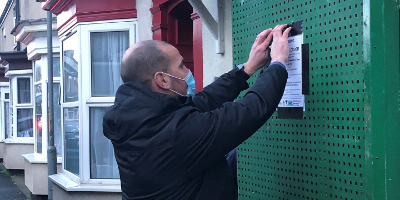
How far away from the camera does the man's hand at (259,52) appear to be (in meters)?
2.04

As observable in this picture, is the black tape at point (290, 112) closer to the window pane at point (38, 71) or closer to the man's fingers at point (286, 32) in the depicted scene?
the man's fingers at point (286, 32)

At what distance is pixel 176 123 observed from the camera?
71.2 inches

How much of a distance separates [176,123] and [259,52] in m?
0.52

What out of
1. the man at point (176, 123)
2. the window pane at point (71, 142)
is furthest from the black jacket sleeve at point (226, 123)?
the window pane at point (71, 142)

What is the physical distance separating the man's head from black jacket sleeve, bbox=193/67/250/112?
0.81 ft

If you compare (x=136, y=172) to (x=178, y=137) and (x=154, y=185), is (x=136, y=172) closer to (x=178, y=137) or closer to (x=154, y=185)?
(x=154, y=185)

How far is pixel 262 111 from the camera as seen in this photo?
5.78ft

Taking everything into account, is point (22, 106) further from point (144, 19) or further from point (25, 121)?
point (144, 19)

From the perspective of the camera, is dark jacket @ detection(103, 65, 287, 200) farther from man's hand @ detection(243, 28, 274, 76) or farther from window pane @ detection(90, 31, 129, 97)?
window pane @ detection(90, 31, 129, 97)

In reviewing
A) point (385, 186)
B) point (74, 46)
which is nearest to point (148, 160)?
point (385, 186)

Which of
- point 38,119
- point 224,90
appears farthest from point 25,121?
point 224,90

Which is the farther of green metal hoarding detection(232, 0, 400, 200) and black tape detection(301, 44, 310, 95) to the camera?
black tape detection(301, 44, 310, 95)

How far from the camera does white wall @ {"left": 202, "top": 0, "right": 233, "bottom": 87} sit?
3.77 m

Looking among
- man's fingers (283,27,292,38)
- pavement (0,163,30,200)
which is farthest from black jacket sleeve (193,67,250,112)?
pavement (0,163,30,200)
